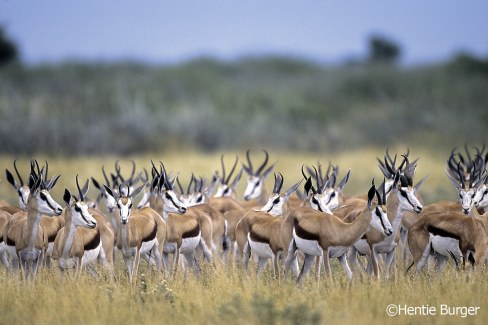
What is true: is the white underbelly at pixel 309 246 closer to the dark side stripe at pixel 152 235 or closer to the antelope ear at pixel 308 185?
the antelope ear at pixel 308 185

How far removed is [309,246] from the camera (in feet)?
35.4

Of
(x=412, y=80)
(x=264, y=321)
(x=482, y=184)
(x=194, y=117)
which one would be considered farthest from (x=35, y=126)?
(x=412, y=80)

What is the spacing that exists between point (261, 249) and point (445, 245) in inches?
107

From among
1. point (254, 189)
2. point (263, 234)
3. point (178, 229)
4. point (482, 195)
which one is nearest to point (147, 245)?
point (178, 229)

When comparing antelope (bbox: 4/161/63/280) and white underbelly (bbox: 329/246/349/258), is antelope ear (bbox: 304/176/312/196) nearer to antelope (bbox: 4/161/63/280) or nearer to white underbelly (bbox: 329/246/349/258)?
white underbelly (bbox: 329/246/349/258)

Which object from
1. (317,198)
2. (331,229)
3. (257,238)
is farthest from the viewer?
(317,198)

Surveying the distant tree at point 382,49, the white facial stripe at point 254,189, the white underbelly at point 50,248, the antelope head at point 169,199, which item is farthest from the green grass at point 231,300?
the distant tree at point 382,49

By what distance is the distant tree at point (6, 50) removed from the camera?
2449 inches

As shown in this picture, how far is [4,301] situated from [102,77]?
49.9 m

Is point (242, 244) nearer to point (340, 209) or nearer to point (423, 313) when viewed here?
point (340, 209)

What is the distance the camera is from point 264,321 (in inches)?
342

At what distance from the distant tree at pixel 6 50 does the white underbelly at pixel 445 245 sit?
55.8 metres

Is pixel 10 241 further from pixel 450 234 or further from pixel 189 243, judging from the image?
pixel 450 234

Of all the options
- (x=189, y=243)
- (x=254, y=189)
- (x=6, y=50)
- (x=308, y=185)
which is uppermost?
(x=6, y=50)
